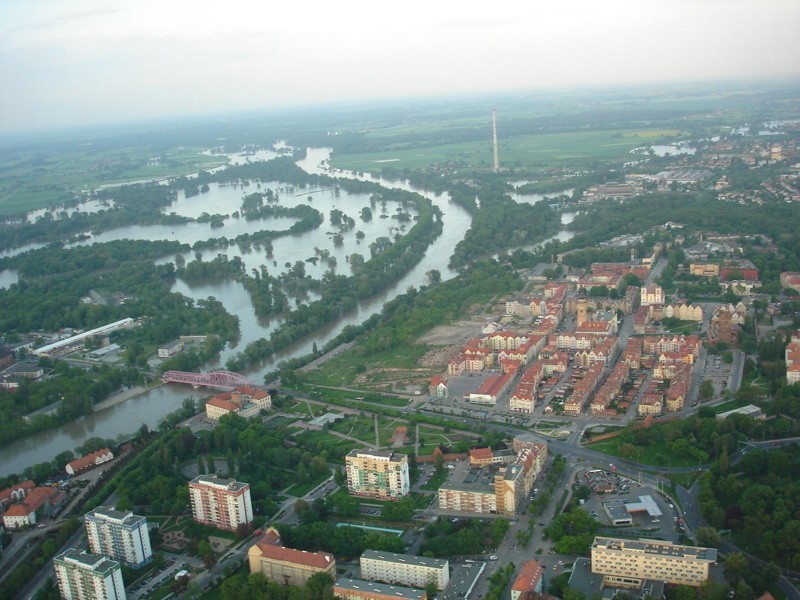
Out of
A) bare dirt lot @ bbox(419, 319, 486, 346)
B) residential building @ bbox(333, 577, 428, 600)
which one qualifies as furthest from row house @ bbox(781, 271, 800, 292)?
residential building @ bbox(333, 577, 428, 600)

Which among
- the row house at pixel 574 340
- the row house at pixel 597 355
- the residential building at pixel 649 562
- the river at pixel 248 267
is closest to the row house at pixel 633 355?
the row house at pixel 597 355

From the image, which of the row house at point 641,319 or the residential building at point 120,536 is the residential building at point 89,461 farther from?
the row house at point 641,319

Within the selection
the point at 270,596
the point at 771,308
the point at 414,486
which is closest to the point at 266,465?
the point at 414,486

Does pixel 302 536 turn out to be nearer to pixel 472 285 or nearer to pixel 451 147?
pixel 472 285

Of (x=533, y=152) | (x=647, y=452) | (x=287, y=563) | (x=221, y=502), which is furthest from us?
(x=533, y=152)

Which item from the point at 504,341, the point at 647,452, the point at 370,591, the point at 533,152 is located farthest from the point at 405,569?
the point at 533,152

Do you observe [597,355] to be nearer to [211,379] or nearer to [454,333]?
[454,333]
